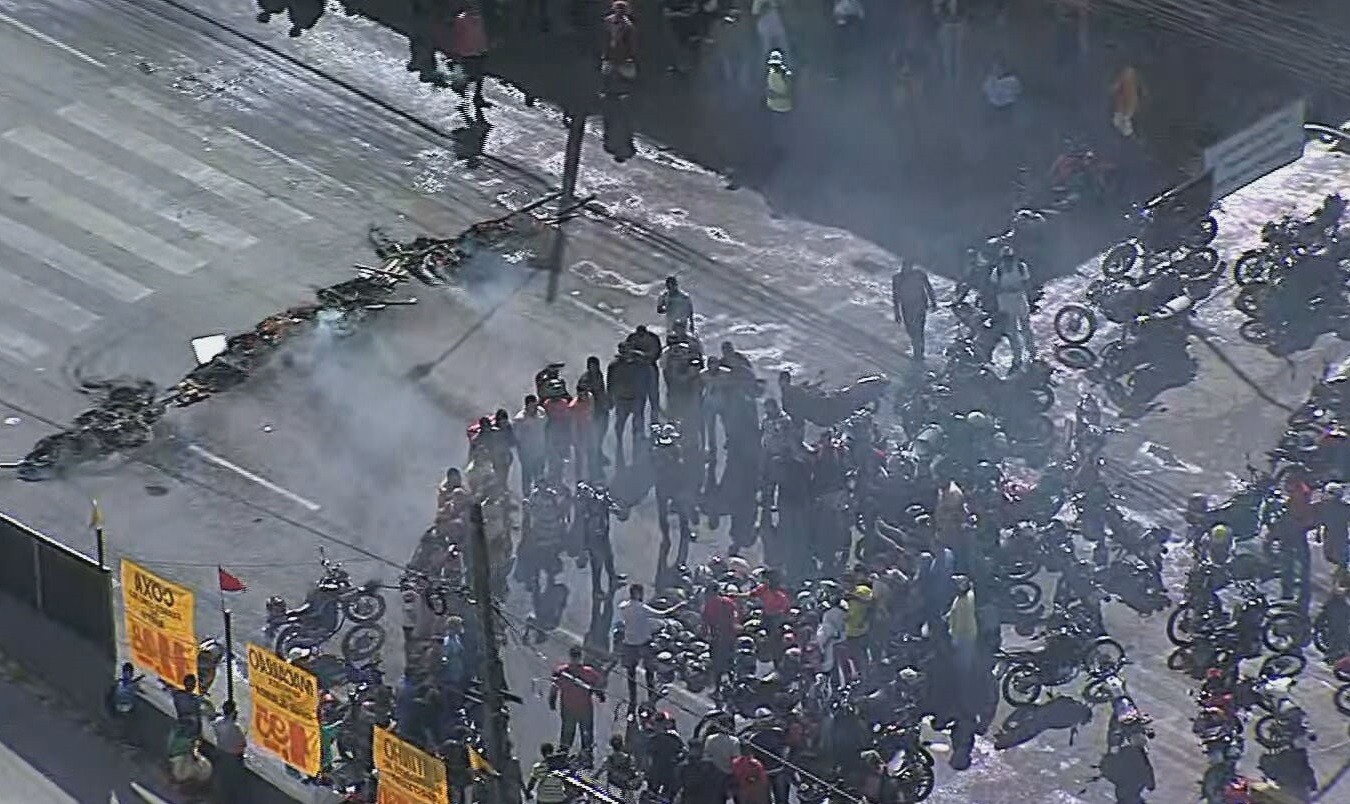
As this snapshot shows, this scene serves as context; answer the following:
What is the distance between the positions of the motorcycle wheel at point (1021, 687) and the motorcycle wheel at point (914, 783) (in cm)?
182

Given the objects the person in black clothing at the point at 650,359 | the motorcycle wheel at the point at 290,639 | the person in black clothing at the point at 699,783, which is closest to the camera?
the person in black clothing at the point at 699,783

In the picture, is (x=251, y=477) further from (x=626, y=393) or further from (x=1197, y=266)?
(x=1197, y=266)

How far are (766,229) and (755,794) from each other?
13.2 metres

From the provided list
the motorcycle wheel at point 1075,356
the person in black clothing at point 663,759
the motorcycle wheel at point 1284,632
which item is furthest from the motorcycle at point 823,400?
the person in black clothing at point 663,759

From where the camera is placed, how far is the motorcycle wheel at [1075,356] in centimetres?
3453

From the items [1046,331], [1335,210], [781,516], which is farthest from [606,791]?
[1335,210]

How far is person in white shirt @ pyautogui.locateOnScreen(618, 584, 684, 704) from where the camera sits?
92.6 ft

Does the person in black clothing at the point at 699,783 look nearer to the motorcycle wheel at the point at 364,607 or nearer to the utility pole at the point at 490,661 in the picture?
the utility pole at the point at 490,661

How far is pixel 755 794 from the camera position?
1033 inches

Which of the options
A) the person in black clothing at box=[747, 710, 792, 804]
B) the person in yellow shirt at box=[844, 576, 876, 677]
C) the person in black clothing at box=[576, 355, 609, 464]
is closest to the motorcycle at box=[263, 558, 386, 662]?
the person in black clothing at box=[576, 355, 609, 464]

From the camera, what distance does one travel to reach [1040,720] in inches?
1116

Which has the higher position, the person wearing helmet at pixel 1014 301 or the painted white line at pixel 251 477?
the person wearing helmet at pixel 1014 301

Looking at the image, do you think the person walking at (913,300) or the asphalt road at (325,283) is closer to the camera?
the asphalt road at (325,283)

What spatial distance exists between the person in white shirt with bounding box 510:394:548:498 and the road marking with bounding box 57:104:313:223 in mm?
7682
